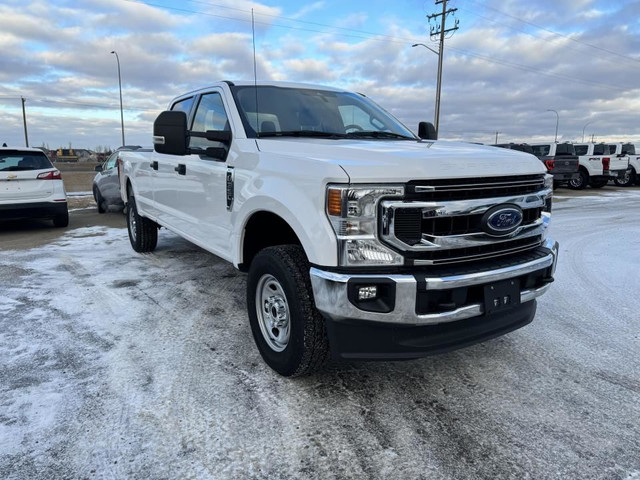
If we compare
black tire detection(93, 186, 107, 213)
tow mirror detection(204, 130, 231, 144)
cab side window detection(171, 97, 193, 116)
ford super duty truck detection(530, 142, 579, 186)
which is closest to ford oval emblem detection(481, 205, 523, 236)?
tow mirror detection(204, 130, 231, 144)

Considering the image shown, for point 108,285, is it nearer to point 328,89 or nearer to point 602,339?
point 328,89

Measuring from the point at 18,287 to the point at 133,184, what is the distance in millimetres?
2093

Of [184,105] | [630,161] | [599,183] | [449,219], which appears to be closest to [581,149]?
[599,183]

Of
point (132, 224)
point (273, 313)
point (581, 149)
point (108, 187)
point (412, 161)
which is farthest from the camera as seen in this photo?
point (581, 149)

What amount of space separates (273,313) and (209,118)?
2125 millimetres

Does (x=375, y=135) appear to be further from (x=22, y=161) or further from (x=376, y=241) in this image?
(x=22, y=161)

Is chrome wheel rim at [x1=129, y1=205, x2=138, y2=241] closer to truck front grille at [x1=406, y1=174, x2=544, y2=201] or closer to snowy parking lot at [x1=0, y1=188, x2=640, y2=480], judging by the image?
snowy parking lot at [x1=0, y1=188, x2=640, y2=480]

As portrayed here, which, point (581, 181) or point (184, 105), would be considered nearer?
point (184, 105)

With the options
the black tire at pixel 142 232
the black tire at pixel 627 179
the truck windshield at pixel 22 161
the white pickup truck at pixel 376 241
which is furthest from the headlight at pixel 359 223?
the black tire at pixel 627 179

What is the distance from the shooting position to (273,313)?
315cm

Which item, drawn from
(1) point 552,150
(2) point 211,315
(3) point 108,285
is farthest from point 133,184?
(1) point 552,150

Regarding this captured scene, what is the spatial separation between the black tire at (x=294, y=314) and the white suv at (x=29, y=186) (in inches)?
278

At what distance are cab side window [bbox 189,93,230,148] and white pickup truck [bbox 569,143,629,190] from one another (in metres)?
19.0

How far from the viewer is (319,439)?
243cm
